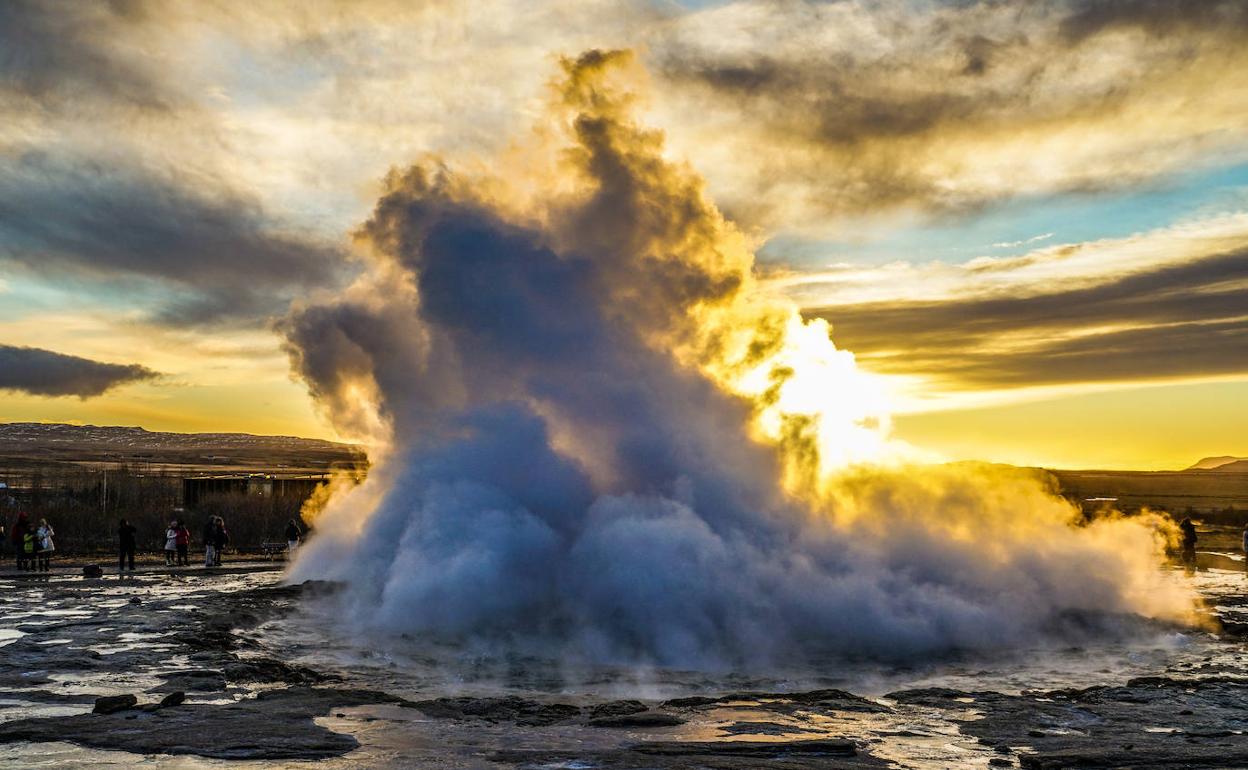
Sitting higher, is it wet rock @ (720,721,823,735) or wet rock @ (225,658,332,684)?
wet rock @ (720,721,823,735)

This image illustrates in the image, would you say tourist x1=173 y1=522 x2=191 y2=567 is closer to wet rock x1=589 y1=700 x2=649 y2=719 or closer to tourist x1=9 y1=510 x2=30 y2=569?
tourist x1=9 y1=510 x2=30 y2=569

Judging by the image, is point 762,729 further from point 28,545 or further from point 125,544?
point 28,545

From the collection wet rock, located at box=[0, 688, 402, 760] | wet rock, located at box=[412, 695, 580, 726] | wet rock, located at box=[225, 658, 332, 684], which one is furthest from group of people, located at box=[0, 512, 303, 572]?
wet rock, located at box=[412, 695, 580, 726]

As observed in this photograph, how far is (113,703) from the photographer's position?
40.8ft

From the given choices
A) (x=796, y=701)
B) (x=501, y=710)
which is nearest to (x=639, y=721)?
(x=501, y=710)

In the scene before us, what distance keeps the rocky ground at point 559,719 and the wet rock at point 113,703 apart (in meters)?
0.02

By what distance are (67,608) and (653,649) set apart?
13.4m

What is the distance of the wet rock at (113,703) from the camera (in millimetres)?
12289

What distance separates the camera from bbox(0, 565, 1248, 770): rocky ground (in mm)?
10898

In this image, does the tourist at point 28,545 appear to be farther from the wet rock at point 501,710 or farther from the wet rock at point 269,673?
the wet rock at point 501,710

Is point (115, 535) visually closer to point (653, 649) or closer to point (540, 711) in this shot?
point (653, 649)

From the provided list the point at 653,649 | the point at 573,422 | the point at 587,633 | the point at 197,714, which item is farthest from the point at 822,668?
the point at 197,714

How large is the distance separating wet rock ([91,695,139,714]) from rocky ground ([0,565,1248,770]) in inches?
0.7

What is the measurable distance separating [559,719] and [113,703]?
17.4ft
